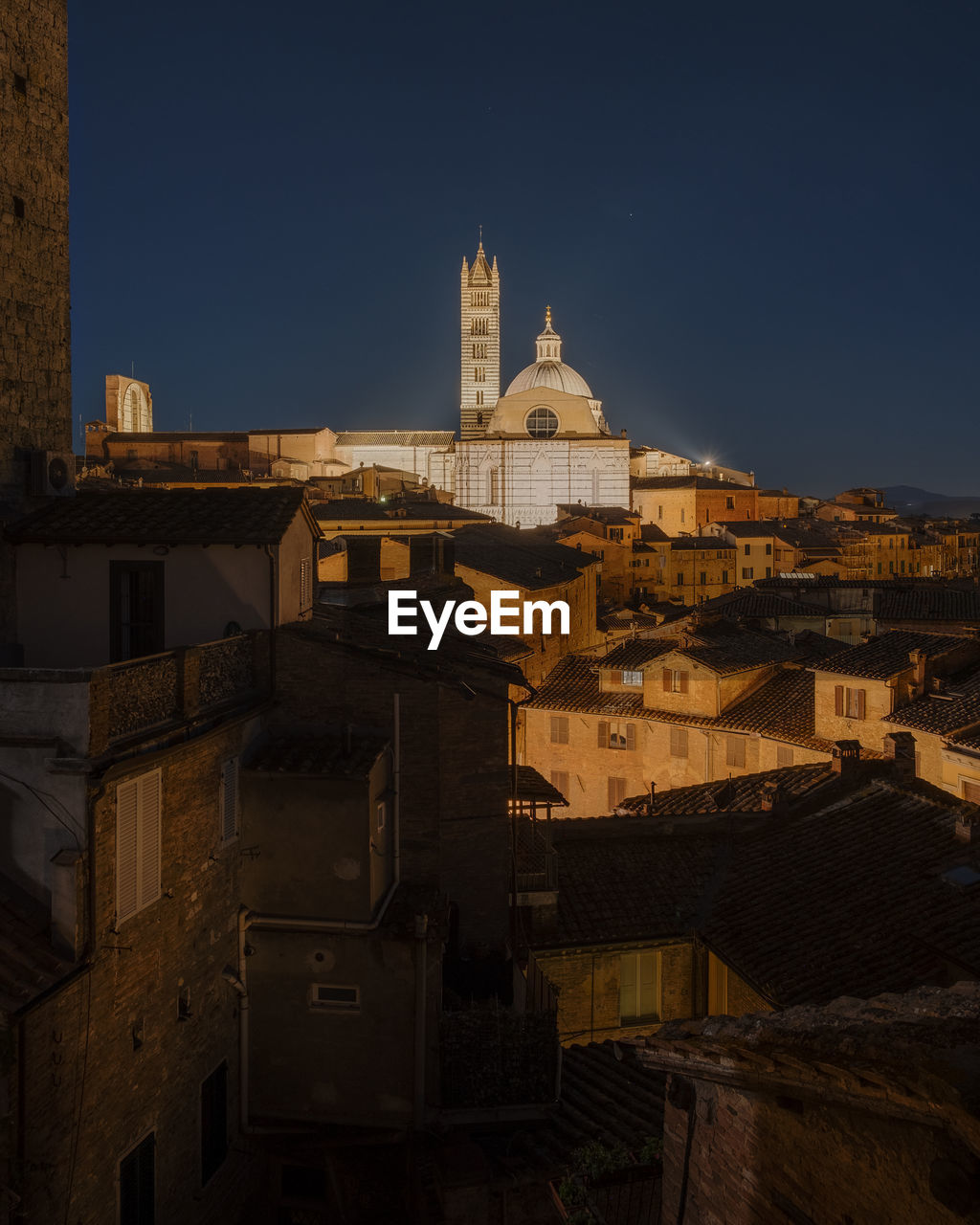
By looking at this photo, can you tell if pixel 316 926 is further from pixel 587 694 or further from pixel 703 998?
pixel 587 694

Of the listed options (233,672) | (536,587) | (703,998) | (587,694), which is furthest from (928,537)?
(233,672)

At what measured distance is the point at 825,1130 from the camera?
562cm

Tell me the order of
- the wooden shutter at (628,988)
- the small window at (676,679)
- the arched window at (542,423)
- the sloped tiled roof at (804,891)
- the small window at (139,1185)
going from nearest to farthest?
the small window at (139,1185)
the sloped tiled roof at (804,891)
the wooden shutter at (628,988)
the small window at (676,679)
the arched window at (542,423)

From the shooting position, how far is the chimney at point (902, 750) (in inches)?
737

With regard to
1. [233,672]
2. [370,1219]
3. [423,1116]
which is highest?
[233,672]

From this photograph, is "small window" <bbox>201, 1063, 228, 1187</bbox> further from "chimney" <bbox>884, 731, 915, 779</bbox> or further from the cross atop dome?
the cross atop dome

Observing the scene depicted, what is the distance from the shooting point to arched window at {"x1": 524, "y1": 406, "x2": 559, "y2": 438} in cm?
7631

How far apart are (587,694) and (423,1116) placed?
16.5m

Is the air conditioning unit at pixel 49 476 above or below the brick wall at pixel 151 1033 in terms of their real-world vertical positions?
above

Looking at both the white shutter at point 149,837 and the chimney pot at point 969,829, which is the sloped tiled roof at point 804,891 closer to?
the chimney pot at point 969,829

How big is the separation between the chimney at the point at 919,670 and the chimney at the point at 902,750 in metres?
2.22

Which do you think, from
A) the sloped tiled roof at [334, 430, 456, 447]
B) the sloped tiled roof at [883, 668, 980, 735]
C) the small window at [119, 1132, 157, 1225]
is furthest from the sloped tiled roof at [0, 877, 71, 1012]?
the sloped tiled roof at [334, 430, 456, 447]

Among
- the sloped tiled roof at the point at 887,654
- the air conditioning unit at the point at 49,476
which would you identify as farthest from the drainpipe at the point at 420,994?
the sloped tiled roof at the point at 887,654

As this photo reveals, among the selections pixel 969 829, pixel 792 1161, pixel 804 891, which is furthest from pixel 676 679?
pixel 792 1161
